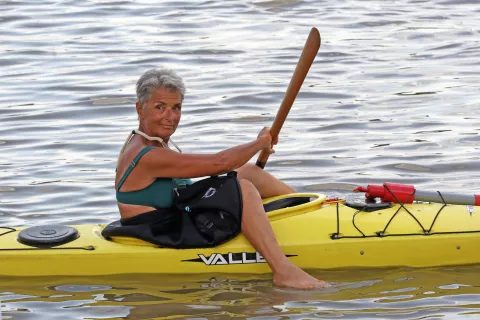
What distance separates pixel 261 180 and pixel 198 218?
2.05 feet

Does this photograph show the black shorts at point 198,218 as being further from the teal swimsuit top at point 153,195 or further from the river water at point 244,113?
the river water at point 244,113

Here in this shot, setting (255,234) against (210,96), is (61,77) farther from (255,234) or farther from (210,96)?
(255,234)

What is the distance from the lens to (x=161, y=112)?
589 centimetres

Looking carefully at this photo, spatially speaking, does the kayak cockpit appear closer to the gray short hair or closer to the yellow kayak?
the yellow kayak

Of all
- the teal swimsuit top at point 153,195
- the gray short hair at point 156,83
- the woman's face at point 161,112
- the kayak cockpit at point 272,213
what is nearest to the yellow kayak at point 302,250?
the kayak cockpit at point 272,213

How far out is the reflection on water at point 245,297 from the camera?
5.64m

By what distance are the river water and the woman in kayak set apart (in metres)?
0.23

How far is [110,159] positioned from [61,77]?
11.0 feet

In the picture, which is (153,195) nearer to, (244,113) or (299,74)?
(299,74)

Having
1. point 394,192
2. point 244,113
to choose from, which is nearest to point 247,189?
point 394,192

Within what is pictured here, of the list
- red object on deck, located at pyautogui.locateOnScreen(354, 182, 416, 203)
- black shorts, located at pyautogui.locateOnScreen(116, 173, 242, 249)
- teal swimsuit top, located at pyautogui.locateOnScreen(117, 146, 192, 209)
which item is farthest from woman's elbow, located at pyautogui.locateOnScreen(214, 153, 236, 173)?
red object on deck, located at pyautogui.locateOnScreen(354, 182, 416, 203)

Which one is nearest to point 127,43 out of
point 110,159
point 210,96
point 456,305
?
point 210,96

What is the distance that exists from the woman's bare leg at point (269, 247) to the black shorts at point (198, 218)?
5 centimetres

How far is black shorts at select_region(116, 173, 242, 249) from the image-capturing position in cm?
590
